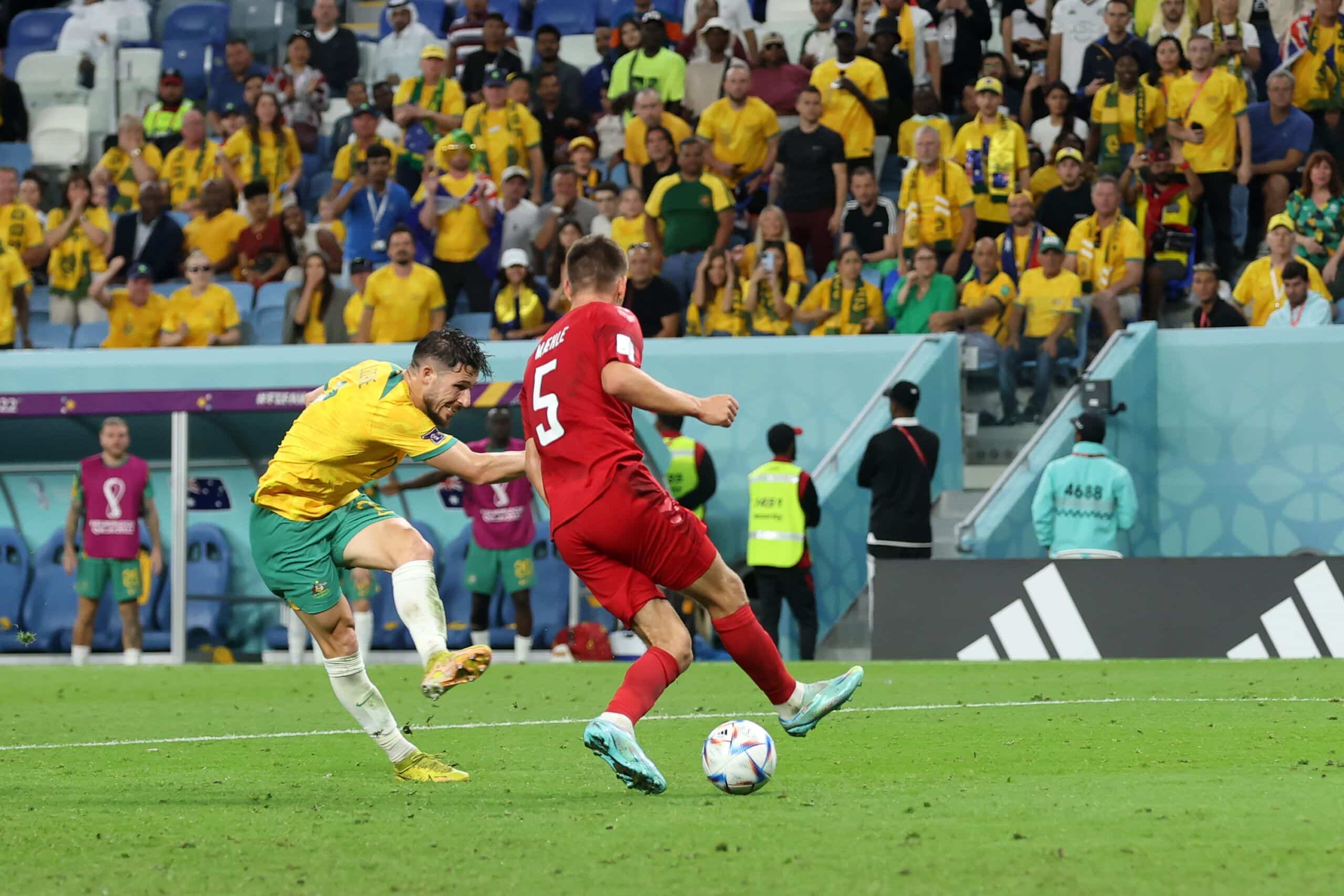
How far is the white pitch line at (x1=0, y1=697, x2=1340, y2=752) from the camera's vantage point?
29.6ft

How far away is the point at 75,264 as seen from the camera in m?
19.4

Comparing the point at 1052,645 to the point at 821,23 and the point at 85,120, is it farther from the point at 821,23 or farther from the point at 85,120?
the point at 85,120

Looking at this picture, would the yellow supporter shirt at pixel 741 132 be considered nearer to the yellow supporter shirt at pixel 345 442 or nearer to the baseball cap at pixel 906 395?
the baseball cap at pixel 906 395

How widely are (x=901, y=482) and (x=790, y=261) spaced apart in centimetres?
320

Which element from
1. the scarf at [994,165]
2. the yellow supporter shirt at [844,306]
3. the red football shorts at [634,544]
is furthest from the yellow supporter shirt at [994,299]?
the red football shorts at [634,544]

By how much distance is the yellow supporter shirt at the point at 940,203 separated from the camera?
56.6 ft

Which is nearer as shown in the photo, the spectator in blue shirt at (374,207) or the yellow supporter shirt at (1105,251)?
the yellow supporter shirt at (1105,251)

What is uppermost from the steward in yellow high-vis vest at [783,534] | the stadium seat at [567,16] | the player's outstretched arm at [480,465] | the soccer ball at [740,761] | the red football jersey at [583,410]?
the stadium seat at [567,16]

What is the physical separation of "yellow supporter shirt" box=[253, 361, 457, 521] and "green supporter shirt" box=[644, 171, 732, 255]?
10.6 metres

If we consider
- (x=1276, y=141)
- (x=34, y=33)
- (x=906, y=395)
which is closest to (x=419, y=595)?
(x=906, y=395)

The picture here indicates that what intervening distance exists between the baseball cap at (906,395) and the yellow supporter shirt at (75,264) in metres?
9.13

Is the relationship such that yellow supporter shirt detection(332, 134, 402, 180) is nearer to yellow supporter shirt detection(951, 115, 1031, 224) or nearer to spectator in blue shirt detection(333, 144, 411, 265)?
spectator in blue shirt detection(333, 144, 411, 265)

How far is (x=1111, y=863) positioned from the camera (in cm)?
454

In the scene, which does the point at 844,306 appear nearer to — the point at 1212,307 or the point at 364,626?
the point at 1212,307
